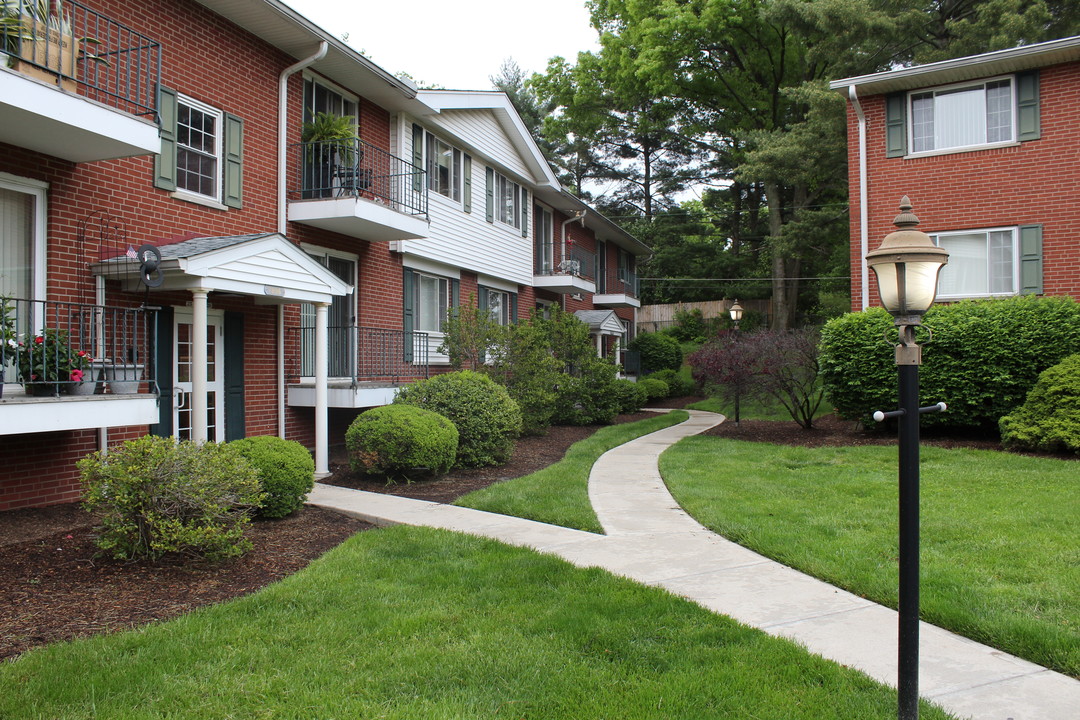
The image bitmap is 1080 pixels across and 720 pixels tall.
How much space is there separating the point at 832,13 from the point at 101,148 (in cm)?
1862

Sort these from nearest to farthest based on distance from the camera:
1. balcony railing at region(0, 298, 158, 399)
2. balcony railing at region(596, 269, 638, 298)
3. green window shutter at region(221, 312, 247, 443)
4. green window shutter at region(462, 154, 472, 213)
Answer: balcony railing at region(0, 298, 158, 399) < green window shutter at region(221, 312, 247, 443) < green window shutter at region(462, 154, 472, 213) < balcony railing at region(596, 269, 638, 298)

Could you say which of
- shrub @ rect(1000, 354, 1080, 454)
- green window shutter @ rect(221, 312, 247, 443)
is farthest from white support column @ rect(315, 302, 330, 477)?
shrub @ rect(1000, 354, 1080, 454)

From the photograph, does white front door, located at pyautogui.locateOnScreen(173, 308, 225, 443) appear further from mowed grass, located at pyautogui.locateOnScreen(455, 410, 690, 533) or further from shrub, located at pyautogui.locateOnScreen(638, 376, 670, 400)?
shrub, located at pyautogui.locateOnScreen(638, 376, 670, 400)

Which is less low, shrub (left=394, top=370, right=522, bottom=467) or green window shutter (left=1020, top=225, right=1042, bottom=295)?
green window shutter (left=1020, top=225, right=1042, bottom=295)

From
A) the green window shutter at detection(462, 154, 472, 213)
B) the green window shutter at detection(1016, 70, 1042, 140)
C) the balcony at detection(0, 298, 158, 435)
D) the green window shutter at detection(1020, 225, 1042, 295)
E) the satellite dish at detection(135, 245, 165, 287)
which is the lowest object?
the balcony at detection(0, 298, 158, 435)

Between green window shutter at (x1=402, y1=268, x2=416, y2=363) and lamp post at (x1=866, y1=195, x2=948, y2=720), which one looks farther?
green window shutter at (x1=402, y1=268, x2=416, y2=363)

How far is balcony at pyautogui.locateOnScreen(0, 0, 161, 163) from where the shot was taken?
246 inches

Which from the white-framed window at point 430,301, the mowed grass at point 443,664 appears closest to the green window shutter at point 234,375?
the white-framed window at point 430,301

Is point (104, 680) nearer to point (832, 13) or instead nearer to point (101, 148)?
point (101, 148)

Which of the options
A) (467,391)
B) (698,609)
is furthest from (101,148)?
(698,609)

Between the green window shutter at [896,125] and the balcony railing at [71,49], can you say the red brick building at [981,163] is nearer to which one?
the green window shutter at [896,125]

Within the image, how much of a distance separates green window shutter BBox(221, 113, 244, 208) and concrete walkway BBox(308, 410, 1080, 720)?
13.5ft

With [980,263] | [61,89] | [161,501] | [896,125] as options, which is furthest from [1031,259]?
[61,89]

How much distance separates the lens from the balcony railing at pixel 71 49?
21.0ft
